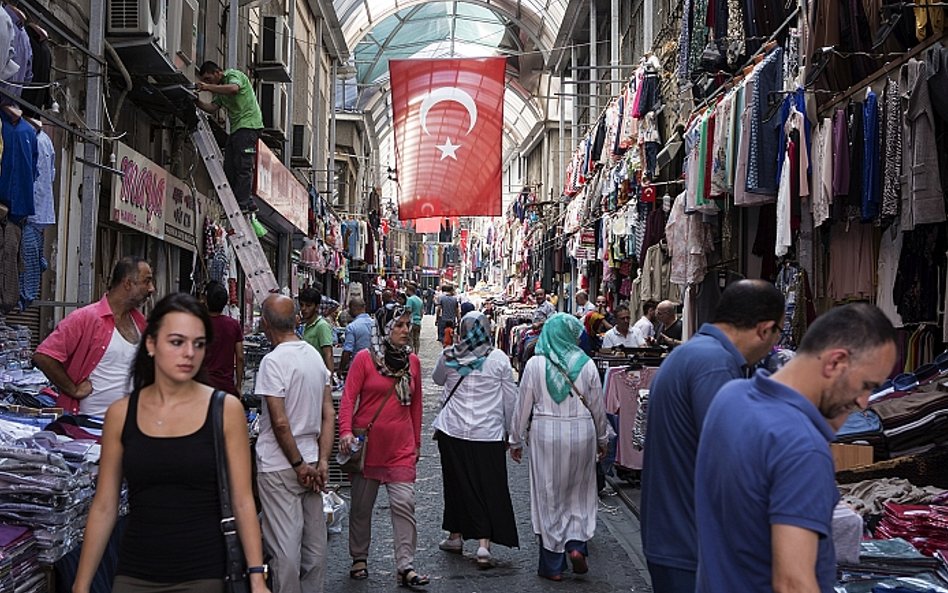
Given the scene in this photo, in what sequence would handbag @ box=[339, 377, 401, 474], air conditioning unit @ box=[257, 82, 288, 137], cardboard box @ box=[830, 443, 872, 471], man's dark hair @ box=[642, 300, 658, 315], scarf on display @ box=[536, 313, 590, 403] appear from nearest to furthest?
1. cardboard box @ box=[830, 443, 872, 471]
2. handbag @ box=[339, 377, 401, 474]
3. scarf on display @ box=[536, 313, 590, 403]
4. man's dark hair @ box=[642, 300, 658, 315]
5. air conditioning unit @ box=[257, 82, 288, 137]

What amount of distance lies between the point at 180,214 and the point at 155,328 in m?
11.1

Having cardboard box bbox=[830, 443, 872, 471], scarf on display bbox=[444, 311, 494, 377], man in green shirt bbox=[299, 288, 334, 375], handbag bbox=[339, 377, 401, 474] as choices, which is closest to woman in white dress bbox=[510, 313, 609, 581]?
scarf on display bbox=[444, 311, 494, 377]

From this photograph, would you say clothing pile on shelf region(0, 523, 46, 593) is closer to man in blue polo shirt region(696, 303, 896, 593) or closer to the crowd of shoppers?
the crowd of shoppers

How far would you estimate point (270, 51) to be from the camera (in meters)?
19.3

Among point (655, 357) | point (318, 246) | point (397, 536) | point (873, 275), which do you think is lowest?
point (397, 536)

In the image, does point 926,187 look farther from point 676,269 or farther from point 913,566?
point 676,269

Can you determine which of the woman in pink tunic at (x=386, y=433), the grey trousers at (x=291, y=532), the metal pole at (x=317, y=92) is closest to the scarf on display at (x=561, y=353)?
the woman in pink tunic at (x=386, y=433)

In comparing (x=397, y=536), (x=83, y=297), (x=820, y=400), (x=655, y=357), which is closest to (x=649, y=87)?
(x=655, y=357)

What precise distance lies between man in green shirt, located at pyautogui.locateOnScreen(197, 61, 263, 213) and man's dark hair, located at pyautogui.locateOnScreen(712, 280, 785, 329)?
1008 cm

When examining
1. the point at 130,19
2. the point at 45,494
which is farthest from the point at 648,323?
the point at 45,494

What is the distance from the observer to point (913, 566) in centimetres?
440

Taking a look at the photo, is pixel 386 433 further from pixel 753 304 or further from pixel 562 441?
pixel 753 304

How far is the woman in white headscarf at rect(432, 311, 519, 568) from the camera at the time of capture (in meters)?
7.55

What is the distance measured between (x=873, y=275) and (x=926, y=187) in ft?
5.17
